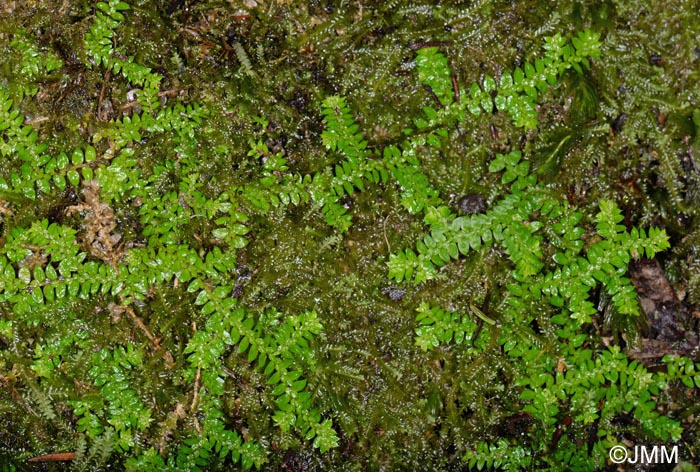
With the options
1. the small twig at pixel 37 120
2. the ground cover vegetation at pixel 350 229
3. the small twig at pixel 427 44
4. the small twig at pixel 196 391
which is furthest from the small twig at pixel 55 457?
the small twig at pixel 427 44

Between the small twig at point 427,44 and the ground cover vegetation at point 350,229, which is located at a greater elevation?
the small twig at point 427,44

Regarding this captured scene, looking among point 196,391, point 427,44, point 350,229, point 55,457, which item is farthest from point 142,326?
point 427,44

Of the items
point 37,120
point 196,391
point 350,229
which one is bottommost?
point 196,391

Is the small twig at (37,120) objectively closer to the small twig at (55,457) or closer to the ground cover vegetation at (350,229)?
the ground cover vegetation at (350,229)

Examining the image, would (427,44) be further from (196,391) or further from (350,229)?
(196,391)

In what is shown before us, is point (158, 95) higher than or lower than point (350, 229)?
higher

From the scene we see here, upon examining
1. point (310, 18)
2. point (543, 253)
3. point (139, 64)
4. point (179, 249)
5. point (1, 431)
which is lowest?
point (1, 431)

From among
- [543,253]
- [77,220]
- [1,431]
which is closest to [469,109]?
[543,253]

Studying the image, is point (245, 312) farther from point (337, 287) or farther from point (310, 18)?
point (310, 18)
